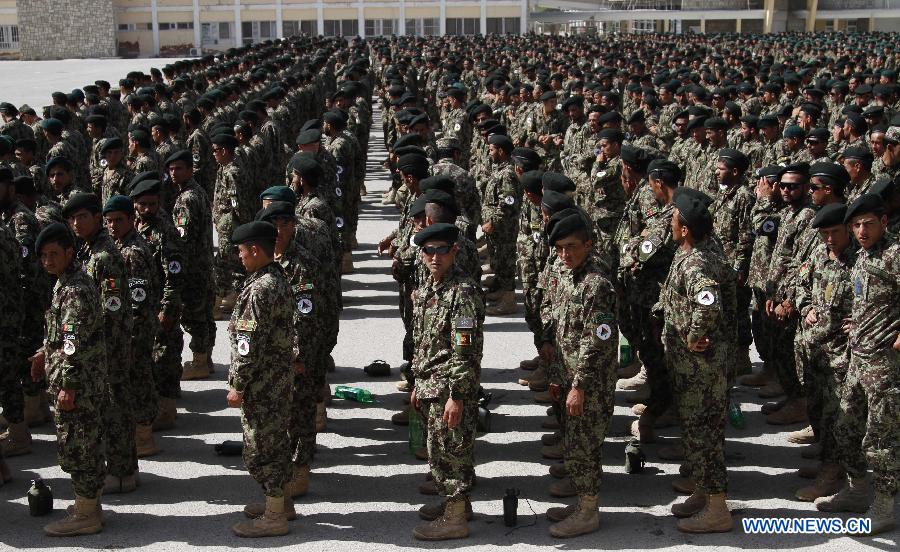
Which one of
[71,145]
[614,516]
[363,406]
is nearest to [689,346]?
[614,516]

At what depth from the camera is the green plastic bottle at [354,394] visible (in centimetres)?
797

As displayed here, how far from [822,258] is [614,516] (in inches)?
78.0

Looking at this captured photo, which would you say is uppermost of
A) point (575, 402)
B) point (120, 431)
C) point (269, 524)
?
point (575, 402)

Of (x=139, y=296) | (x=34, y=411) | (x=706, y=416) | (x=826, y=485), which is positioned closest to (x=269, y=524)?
(x=139, y=296)

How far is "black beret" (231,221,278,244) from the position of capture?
18.9 feet

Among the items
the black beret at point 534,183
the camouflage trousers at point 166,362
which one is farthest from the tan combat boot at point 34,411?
the black beret at point 534,183

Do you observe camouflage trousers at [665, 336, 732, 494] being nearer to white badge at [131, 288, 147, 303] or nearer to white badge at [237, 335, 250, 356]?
white badge at [237, 335, 250, 356]

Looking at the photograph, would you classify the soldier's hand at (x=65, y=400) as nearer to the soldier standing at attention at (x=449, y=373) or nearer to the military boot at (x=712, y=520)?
the soldier standing at attention at (x=449, y=373)

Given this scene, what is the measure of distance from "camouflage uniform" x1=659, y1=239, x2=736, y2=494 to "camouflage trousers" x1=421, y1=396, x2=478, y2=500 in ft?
3.82

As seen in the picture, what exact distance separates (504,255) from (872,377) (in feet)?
16.4

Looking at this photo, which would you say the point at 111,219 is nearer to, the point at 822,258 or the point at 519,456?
the point at 519,456

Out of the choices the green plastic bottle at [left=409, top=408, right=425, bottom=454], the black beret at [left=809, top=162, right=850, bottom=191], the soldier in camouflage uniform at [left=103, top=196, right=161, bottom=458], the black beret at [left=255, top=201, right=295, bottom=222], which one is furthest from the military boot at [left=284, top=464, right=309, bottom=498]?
the black beret at [left=809, top=162, right=850, bottom=191]

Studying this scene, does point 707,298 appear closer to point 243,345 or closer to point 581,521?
point 581,521

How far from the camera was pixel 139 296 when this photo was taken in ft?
22.6
